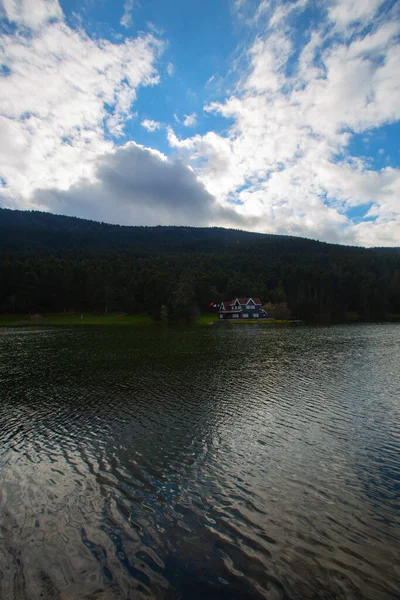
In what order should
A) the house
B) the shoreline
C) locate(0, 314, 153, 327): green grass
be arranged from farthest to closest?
1. the house
2. locate(0, 314, 153, 327): green grass
3. the shoreline

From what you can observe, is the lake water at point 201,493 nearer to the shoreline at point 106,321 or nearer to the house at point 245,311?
the shoreline at point 106,321

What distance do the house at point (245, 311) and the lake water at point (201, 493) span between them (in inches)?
4632

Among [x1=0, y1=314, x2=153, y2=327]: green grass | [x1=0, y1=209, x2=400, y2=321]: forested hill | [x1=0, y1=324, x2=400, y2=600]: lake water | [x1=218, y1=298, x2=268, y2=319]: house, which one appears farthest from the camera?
[x1=218, y1=298, x2=268, y2=319]: house

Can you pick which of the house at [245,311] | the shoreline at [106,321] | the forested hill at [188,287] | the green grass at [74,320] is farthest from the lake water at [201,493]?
the house at [245,311]

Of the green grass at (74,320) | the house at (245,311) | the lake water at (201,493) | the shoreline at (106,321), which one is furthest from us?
the house at (245,311)

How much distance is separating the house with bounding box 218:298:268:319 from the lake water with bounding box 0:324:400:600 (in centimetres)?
11766

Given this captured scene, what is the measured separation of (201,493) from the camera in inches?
435

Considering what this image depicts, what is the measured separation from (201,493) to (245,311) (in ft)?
439

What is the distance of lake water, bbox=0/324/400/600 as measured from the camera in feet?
24.4

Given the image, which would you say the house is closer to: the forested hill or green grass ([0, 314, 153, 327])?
the forested hill

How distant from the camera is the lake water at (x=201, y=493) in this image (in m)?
7.43

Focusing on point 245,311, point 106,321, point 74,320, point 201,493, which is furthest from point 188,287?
point 201,493

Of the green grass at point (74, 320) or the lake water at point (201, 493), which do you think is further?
the green grass at point (74, 320)

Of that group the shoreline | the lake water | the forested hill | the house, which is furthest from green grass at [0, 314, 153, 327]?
the lake water
